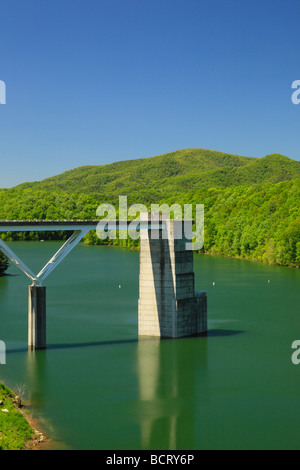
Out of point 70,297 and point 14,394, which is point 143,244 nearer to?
point 14,394

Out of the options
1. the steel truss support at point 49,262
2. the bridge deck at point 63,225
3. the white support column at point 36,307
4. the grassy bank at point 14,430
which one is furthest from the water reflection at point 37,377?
the bridge deck at point 63,225

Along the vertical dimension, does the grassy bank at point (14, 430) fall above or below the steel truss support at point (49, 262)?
below

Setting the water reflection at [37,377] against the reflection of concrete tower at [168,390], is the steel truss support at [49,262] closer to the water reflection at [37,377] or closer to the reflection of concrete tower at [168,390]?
the water reflection at [37,377]

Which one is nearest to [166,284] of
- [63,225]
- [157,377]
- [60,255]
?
[60,255]

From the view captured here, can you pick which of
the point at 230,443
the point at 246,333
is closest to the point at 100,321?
the point at 246,333

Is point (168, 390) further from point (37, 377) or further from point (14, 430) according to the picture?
point (14, 430)
